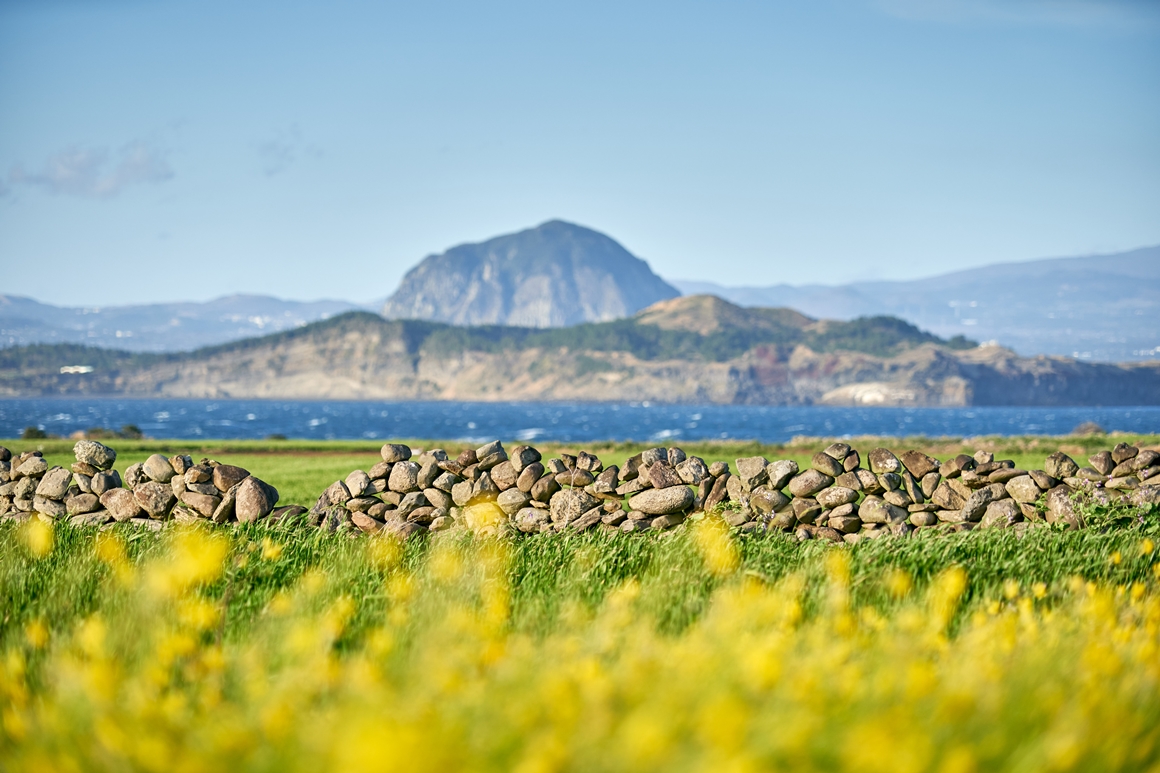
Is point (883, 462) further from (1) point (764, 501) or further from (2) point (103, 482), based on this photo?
(2) point (103, 482)

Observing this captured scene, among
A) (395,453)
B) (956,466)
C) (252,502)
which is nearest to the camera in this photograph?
(252,502)

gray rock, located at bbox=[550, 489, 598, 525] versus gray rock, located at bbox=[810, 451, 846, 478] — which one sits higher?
gray rock, located at bbox=[810, 451, 846, 478]

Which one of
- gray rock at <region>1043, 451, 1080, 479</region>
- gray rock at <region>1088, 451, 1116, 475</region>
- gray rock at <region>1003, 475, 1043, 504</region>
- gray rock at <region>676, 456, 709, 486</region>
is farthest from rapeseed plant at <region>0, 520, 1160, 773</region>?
gray rock at <region>1088, 451, 1116, 475</region>

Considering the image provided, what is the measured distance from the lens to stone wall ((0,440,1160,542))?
10.9 m

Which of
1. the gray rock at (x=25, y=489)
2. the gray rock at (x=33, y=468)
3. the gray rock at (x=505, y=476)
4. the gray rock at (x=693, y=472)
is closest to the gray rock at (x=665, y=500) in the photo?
the gray rock at (x=693, y=472)

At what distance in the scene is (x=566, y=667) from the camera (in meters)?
4.34

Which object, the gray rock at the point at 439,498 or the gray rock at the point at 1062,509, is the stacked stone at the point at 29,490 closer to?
the gray rock at the point at 439,498

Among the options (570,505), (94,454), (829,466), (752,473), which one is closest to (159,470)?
(94,454)

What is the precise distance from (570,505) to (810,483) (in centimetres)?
278

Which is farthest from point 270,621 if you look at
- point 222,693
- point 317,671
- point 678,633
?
point 678,633

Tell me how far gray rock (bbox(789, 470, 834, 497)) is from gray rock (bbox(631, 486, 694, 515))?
4.26 feet

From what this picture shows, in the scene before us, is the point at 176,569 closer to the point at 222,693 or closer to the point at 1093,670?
the point at 222,693

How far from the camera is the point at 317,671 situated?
426 cm

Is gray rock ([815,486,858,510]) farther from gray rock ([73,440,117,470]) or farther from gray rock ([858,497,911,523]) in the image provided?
gray rock ([73,440,117,470])
